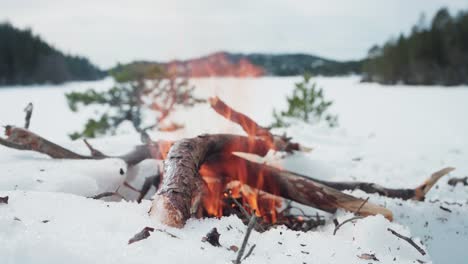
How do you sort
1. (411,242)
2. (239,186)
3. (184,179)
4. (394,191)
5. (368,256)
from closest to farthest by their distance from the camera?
(368,256), (411,242), (184,179), (239,186), (394,191)

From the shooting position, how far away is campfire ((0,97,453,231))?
263 cm

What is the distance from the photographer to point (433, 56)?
62.3 m

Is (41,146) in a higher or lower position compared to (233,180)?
higher

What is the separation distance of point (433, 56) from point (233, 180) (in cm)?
6854

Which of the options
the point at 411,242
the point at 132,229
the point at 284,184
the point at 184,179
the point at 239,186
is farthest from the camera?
the point at 239,186

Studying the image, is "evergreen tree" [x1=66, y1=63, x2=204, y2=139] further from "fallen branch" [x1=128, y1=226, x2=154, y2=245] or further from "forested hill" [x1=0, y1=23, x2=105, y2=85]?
"forested hill" [x1=0, y1=23, x2=105, y2=85]

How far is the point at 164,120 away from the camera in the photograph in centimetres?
1608

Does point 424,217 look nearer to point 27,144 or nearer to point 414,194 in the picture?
point 414,194

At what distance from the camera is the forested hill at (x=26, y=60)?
246 ft

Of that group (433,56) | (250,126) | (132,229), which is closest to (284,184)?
(250,126)

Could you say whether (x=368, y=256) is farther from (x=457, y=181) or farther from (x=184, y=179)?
(x=457, y=181)

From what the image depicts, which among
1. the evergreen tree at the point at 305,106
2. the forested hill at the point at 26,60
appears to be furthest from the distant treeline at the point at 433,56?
the forested hill at the point at 26,60

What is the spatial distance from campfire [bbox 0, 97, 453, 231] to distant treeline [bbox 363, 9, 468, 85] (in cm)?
5930

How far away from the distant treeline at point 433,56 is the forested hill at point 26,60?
69.2 metres
